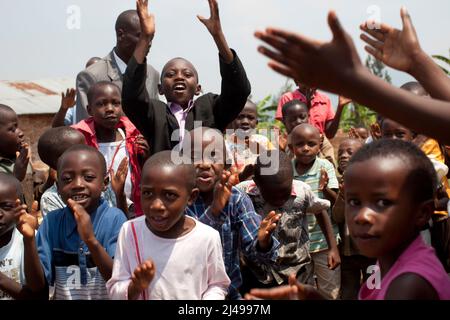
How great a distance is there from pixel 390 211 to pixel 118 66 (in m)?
4.03

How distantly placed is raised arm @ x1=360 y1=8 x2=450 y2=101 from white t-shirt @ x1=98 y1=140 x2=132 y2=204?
8.04 ft

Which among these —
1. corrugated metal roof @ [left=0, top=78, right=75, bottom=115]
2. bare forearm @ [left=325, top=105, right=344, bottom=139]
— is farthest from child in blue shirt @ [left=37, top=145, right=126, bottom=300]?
corrugated metal roof @ [left=0, top=78, right=75, bottom=115]

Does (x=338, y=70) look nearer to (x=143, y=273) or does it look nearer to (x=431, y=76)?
(x=431, y=76)

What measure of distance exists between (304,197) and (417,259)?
2.67 metres

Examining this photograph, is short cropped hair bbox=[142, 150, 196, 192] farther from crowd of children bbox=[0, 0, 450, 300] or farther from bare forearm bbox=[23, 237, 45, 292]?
bare forearm bbox=[23, 237, 45, 292]

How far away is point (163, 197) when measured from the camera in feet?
11.0

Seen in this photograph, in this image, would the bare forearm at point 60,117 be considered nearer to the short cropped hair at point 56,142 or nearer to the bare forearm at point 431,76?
the short cropped hair at point 56,142

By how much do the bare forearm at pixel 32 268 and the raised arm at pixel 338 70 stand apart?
1.93m

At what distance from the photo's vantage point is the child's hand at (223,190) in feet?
11.9

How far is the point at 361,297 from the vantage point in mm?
2498

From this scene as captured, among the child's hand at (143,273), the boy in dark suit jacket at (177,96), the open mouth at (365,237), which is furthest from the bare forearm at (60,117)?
the open mouth at (365,237)

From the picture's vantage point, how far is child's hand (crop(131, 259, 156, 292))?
2.79m

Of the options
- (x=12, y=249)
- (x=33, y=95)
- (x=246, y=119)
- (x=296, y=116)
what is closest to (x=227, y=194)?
(x=12, y=249)
